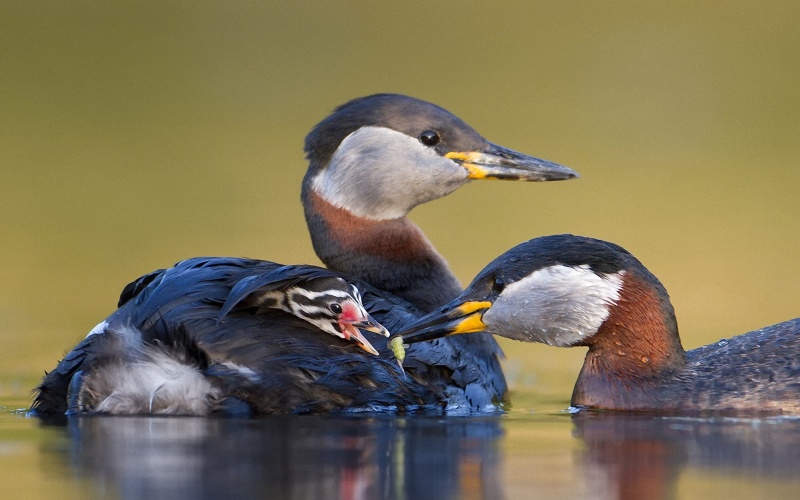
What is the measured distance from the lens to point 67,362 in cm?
604

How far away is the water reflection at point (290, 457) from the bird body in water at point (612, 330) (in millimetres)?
762

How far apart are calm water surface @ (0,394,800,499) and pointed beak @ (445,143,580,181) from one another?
7.12ft

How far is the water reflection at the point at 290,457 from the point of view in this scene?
4125 millimetres

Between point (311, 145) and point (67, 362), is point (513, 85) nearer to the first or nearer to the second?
point (311, 145)

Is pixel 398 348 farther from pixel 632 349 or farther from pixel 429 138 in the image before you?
pixel 429 138

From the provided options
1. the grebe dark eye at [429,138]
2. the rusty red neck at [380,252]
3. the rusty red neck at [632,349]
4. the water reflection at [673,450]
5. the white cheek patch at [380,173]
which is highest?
the grebe dark eye at [429,138]

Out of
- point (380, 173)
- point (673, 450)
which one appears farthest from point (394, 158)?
point (673, 450)

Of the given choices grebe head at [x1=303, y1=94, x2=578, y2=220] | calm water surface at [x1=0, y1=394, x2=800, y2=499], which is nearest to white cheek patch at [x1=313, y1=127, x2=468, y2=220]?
grebe head at [x1=303, y1=94, x2=578, y2=220]

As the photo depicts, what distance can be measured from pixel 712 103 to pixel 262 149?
223 inches

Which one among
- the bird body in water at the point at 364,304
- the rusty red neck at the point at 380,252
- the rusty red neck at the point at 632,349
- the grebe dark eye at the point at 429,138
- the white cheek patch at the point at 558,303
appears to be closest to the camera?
the bird body in water at the point at 364,304

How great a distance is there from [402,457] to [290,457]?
0.37 meters

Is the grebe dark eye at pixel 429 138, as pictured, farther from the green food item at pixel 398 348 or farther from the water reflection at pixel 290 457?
the water reflection at pixel 290 457

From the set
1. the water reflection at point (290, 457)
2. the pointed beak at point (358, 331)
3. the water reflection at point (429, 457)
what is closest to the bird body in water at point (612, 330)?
the pointed beak at point (358, 331)

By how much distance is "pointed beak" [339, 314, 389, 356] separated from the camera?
235 inches
